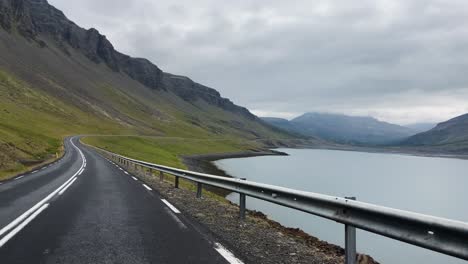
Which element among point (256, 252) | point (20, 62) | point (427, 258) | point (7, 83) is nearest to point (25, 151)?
point (427, 258)

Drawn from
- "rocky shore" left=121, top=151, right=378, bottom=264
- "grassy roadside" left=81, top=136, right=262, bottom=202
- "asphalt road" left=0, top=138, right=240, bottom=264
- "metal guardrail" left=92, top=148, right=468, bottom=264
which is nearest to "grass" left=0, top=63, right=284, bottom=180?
"grassy roadside" left=81, top=136, right=262, bottom=202

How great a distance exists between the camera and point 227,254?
733 centimetres

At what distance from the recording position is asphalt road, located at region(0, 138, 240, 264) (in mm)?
7074

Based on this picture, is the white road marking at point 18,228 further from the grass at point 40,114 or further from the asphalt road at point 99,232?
the grass at point 40,114

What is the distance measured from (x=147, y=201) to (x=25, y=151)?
4174 centimetres

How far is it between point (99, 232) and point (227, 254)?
3.34 meters

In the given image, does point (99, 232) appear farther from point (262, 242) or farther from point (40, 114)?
point (40, 114)

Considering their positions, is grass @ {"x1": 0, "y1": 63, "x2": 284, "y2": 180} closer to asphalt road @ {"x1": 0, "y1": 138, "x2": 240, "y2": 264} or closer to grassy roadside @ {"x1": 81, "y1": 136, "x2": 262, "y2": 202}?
grassy roadside @ {"x1": 81, "y1": 136, "x2": 262, "y2": 202}

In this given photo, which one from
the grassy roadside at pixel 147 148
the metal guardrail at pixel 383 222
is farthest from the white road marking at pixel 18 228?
the grassy roadside at pixel 147 148

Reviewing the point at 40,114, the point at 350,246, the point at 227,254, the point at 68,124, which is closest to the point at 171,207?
the point at 227,254

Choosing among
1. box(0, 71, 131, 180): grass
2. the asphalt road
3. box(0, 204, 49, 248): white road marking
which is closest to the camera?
the asphalt road

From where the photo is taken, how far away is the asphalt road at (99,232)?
7.07m

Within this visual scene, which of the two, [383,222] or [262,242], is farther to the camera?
[262,242]

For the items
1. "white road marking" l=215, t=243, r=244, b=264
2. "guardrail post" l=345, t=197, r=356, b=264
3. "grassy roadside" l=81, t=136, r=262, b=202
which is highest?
"grassy roadside" l=81, t=136, r=262, b=202
